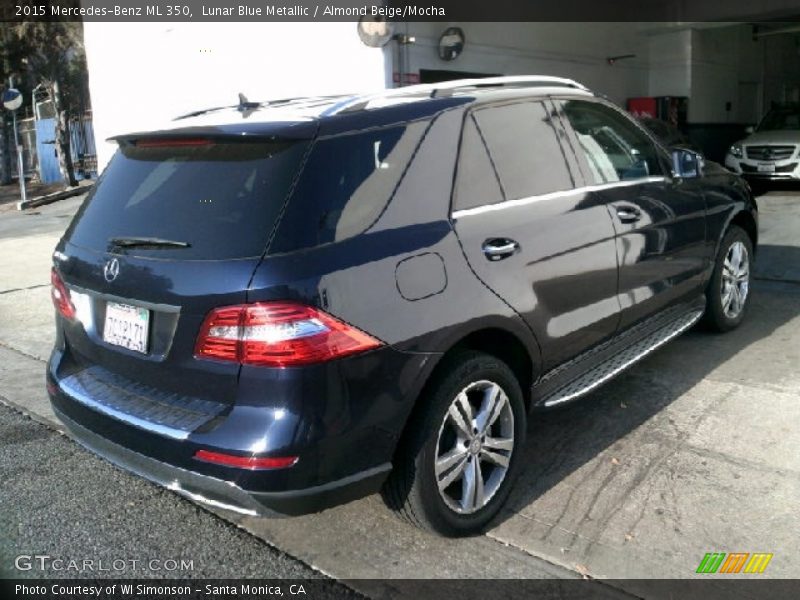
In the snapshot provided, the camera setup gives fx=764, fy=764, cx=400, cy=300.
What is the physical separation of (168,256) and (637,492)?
7.32 ft

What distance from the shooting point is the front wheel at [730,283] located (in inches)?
203

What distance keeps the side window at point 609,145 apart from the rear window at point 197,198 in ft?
5.78

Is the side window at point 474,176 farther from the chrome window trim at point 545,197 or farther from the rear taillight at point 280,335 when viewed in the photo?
the rear taillight at point 280,335

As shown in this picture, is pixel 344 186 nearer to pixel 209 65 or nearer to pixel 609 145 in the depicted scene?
pixel 609 145

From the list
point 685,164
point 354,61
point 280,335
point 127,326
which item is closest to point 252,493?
point 280,335

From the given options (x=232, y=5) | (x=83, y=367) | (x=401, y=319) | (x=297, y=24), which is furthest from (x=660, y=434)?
(x=232, y=5)

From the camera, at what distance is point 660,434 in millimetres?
3947

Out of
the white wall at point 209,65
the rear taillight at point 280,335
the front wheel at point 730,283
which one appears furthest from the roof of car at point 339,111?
the white wall at point 209,65

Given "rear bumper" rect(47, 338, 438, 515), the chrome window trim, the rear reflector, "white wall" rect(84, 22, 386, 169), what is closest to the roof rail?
the chrome window trim

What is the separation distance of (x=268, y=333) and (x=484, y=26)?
41.0ft

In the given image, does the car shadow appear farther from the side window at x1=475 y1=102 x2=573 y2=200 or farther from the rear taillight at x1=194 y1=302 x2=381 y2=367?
the rear taillight at x1=194 y1=302 x2=381 y2=367

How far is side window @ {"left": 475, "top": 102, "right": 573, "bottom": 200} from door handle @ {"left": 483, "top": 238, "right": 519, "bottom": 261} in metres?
0.26

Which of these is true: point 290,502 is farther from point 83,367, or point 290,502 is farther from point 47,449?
point 47,449

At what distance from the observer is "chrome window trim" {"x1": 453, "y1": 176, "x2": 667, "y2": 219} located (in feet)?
10.3
